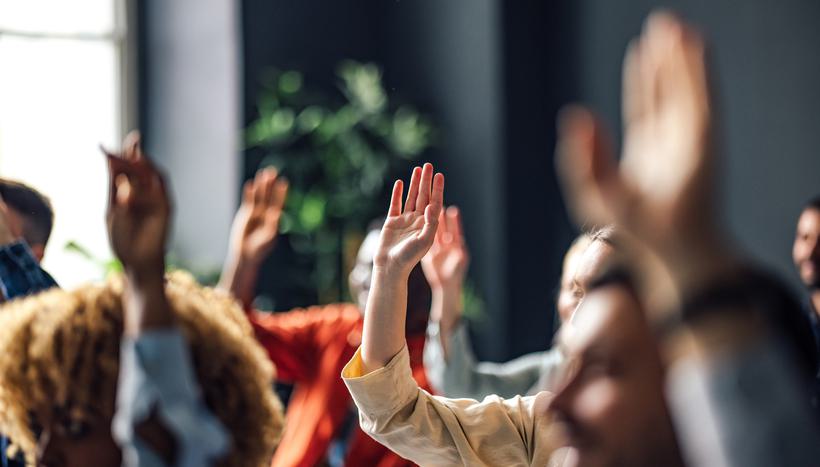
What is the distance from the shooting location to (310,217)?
499 cm

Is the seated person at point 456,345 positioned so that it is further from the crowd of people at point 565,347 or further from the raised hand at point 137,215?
the raised hand at point 137,215

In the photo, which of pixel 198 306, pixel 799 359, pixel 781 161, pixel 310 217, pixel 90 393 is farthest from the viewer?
pixel 310 217

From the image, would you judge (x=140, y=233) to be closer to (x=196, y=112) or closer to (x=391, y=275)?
(x=391, y=275)

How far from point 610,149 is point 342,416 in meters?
1.98

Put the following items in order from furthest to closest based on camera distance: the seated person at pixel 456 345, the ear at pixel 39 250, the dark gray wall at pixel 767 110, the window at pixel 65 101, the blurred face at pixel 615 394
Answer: the window at pixel 65 101 → the dark gray wall at pixel 767 110 → the seated person at pixel 456 345 → the ear at pixel 39 250 → the blurred face at pixel 615 394

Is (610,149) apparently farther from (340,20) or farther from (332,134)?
(340,20)

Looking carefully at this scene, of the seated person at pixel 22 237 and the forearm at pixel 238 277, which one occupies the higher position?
the seated person at pixel 22 237

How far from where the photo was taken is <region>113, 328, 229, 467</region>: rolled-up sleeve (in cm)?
110

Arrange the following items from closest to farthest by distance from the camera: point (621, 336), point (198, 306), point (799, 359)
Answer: point (799, 359)
point (621, 336)
point (198, 306)

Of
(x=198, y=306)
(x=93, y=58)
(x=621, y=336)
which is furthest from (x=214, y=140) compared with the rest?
(x=621, y=336)

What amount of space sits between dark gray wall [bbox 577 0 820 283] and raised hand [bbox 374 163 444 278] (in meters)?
3.10

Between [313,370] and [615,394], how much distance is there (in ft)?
6.54

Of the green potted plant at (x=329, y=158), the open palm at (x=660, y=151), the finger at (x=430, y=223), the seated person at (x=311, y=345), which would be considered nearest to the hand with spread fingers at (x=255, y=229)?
the seated person at (x=311, y=345)

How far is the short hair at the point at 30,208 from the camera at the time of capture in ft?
7.05
